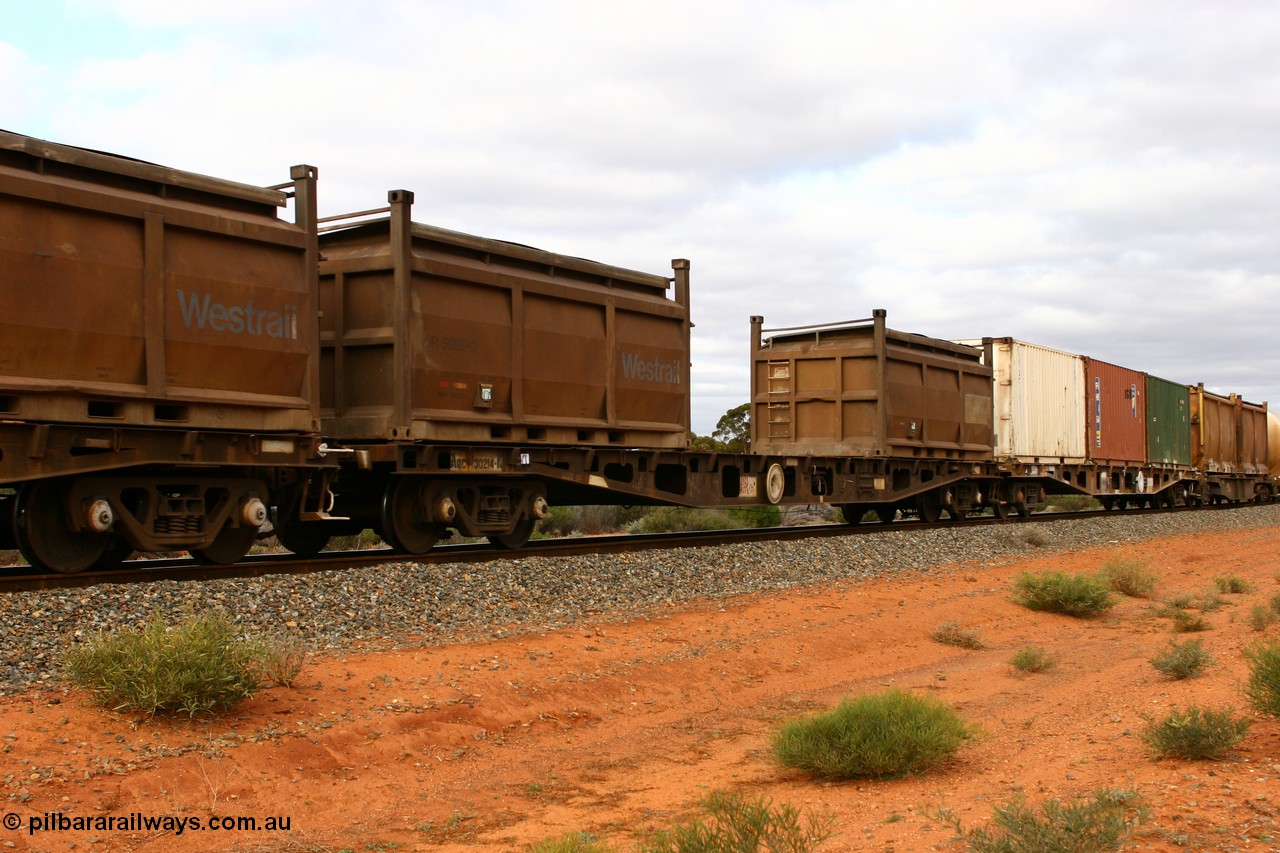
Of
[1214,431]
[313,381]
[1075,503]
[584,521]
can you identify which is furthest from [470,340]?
[1075,503]

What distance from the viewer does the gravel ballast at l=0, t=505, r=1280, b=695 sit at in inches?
291

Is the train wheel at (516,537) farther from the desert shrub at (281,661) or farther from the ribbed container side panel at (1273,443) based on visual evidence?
the ribbed container side panel at (1273,443)

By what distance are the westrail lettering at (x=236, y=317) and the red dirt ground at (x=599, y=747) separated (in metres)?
3.52

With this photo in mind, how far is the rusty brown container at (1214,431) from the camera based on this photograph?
35719mm

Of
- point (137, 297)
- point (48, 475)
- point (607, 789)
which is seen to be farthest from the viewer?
point (137, 297)

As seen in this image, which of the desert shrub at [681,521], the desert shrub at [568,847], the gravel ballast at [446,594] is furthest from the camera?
the desert shrub at [681,521]

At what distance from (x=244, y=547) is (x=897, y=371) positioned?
43.4 feet

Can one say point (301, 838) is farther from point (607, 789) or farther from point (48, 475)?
point (48, 475)

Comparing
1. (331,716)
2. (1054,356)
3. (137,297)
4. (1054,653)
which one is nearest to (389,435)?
(137,297)

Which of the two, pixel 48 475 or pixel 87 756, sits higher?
pixel 48 475

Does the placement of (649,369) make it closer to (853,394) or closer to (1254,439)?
(853,394)

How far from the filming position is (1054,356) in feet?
85.0

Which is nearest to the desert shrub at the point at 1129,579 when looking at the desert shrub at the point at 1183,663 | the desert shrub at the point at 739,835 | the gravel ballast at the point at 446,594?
the gravel ballast at the point at 446,594

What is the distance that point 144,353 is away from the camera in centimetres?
909
